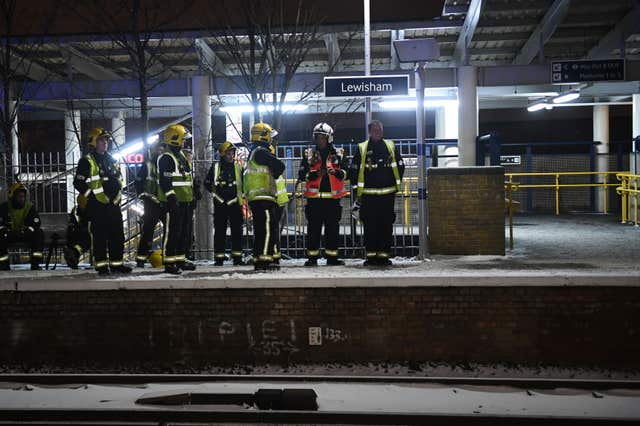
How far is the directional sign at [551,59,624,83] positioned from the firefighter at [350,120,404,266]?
7314mm

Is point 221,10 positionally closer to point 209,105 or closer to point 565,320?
point 209,105

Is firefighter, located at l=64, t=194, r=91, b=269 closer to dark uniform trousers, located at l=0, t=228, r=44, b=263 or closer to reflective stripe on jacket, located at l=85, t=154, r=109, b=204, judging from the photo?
dark uniform trousers, located at l=0, t=228, r=44, b=263

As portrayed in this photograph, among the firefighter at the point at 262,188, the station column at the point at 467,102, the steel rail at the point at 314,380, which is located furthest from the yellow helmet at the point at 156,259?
the station column at the point at 467,102

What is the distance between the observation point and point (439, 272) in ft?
28.5

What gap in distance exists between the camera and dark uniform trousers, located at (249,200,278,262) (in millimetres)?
9492

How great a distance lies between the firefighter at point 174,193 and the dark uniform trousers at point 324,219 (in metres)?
1.93

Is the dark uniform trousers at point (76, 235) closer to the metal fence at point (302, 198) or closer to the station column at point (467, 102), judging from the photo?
the metal fence at point (302, 198)

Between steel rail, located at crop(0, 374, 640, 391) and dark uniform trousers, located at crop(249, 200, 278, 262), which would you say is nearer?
steel rail, located at crop(0, 374, 640, 391)

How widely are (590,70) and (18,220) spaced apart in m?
12.7

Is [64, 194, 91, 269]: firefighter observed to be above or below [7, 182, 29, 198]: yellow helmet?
below

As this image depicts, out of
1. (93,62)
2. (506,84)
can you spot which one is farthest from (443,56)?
(93,62)

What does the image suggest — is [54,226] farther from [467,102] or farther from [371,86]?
[467,102]

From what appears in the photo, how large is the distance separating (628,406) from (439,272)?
9.47ft

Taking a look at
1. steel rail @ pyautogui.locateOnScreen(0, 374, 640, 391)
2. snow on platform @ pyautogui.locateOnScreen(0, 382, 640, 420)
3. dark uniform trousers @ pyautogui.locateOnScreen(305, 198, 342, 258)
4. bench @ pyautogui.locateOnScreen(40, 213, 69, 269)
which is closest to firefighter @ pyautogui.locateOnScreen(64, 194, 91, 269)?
bench @ pyautogui.locateOnScreen(40, 213, 69, 269)
